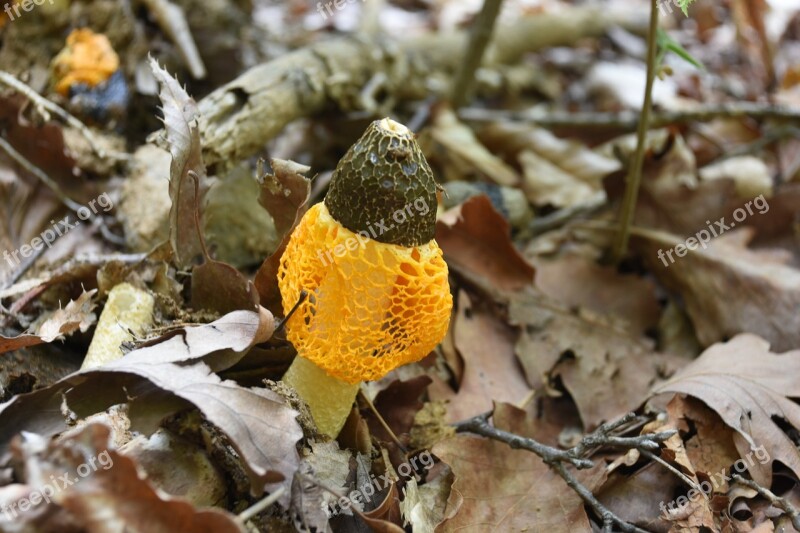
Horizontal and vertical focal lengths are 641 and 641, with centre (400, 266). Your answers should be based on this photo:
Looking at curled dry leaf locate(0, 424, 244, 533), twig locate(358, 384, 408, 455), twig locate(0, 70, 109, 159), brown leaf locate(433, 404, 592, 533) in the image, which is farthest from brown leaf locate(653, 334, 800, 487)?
twig locate(0, 70, 109, 159)

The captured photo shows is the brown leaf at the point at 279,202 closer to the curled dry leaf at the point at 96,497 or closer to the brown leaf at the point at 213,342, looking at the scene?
the brown leaf at the point at 213,342

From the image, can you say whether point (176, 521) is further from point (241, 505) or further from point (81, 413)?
point (81, 413)

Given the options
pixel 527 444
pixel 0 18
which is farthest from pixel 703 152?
pixel 0 18

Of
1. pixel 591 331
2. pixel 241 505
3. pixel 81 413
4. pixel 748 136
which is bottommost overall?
pixel 748 136

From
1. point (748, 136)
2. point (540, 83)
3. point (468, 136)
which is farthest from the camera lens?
point (540, 83)

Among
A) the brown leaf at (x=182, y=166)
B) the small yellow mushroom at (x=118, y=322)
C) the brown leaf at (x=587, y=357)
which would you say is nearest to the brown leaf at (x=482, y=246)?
the brown leaf at (x=587, y=357)

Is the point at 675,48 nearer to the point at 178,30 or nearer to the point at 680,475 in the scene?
the point at 680,475

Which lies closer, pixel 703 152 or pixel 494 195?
pixel 494 195

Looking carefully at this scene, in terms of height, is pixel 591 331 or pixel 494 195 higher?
pixel 494 195

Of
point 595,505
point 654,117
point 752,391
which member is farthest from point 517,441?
point 654,117
